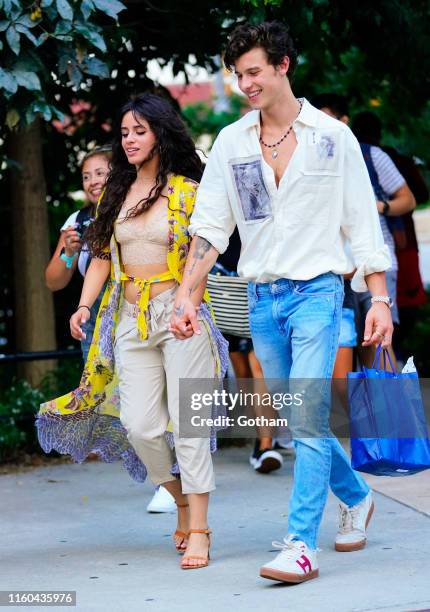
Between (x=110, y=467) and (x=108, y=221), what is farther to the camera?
(x=110, y=467)

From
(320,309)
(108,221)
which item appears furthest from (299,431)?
(108,221)

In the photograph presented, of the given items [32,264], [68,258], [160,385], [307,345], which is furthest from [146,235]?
[32,264]

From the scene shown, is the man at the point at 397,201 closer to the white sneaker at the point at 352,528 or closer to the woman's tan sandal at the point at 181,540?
the white sneaker at the point at 352,528

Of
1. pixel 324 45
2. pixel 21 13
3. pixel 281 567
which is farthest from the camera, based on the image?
pixel 324 45

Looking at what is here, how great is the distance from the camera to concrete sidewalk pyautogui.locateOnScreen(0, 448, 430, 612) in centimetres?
432

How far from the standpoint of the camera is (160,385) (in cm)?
491

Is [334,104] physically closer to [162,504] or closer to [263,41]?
[263,41]

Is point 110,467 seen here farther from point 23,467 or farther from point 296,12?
point 296,12

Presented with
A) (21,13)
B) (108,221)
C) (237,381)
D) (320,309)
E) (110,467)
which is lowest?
(110,467)

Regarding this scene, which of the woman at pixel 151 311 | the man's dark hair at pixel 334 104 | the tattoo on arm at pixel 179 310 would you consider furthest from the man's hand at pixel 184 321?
the man's dark hair at pixel 334 104

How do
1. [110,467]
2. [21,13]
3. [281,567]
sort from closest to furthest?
[281,567]
[21,13]
[110,467]

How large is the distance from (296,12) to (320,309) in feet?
8.13

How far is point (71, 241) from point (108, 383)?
0.85 m

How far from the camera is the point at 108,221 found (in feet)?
16.4
